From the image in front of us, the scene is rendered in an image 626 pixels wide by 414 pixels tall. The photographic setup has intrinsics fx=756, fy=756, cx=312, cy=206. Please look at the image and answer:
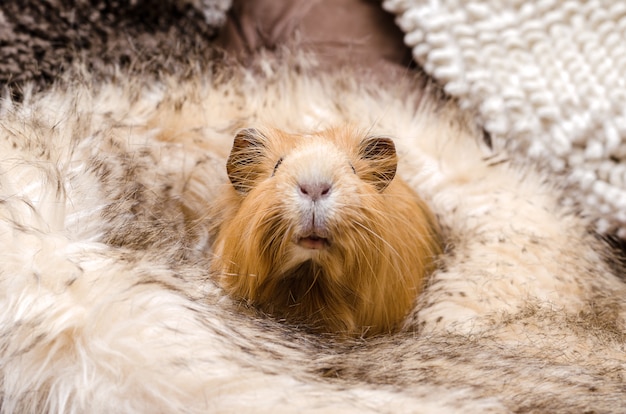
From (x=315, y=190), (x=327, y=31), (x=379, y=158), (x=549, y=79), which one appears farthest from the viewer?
(x=327, y=31)

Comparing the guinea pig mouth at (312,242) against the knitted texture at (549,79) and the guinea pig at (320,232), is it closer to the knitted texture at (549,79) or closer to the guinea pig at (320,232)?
the guinea pig at (320,232)

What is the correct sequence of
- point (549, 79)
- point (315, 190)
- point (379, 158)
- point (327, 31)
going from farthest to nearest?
point (327, 31) < point (549, 79) < point (379, 158) < point (315, 190)

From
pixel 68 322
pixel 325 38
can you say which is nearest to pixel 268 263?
pixel 68 322

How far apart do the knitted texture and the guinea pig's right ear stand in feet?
1.50

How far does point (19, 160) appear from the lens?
838mm

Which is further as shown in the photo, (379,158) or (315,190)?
(379,158)

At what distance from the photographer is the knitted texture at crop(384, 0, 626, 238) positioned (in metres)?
1.11

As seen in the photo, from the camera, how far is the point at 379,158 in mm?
861

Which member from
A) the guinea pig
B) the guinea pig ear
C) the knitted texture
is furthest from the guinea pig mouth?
the knitted texture

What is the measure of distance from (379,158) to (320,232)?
6.0 inches

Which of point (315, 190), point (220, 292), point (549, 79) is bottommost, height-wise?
point (220, 292)

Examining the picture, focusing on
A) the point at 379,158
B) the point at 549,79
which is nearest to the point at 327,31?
the point at 549,79

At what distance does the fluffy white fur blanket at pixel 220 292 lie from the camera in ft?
2.19

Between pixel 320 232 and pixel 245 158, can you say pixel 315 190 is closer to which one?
pixel 320 232
